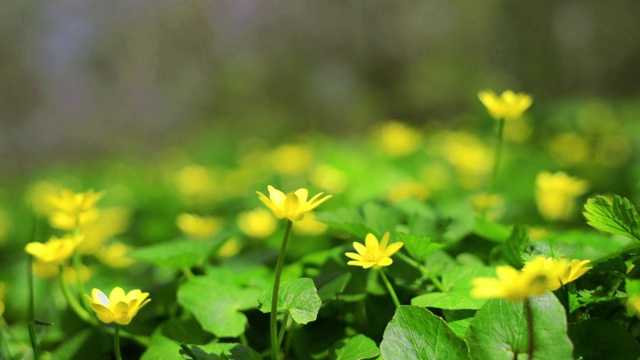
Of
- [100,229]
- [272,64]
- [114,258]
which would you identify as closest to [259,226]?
[114,258]

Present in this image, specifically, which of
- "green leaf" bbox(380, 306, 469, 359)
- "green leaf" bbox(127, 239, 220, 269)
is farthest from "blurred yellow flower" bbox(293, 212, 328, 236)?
"green leaf" bbox(380, 306, 469, 359)

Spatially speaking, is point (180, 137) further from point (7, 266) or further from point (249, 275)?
point (249, 275)

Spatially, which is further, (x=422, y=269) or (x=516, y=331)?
(x=422, y=269)

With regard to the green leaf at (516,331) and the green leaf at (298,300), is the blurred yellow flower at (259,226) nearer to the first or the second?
the green leaf at (298,300)

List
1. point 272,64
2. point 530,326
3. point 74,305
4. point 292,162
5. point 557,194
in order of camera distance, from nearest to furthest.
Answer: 1. point 530,326
2. point 74,305
3. point 557,194
4. point 292,162
5. point 272,64

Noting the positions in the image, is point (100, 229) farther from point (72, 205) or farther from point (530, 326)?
point (530, 326)

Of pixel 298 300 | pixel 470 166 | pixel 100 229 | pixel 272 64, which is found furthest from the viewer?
pixel 272 64

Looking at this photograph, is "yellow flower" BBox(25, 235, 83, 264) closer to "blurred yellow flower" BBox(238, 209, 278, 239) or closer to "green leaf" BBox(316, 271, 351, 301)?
"green leaf" BBox(316, 271, 351, 301)

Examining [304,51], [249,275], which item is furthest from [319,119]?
[249,275]
